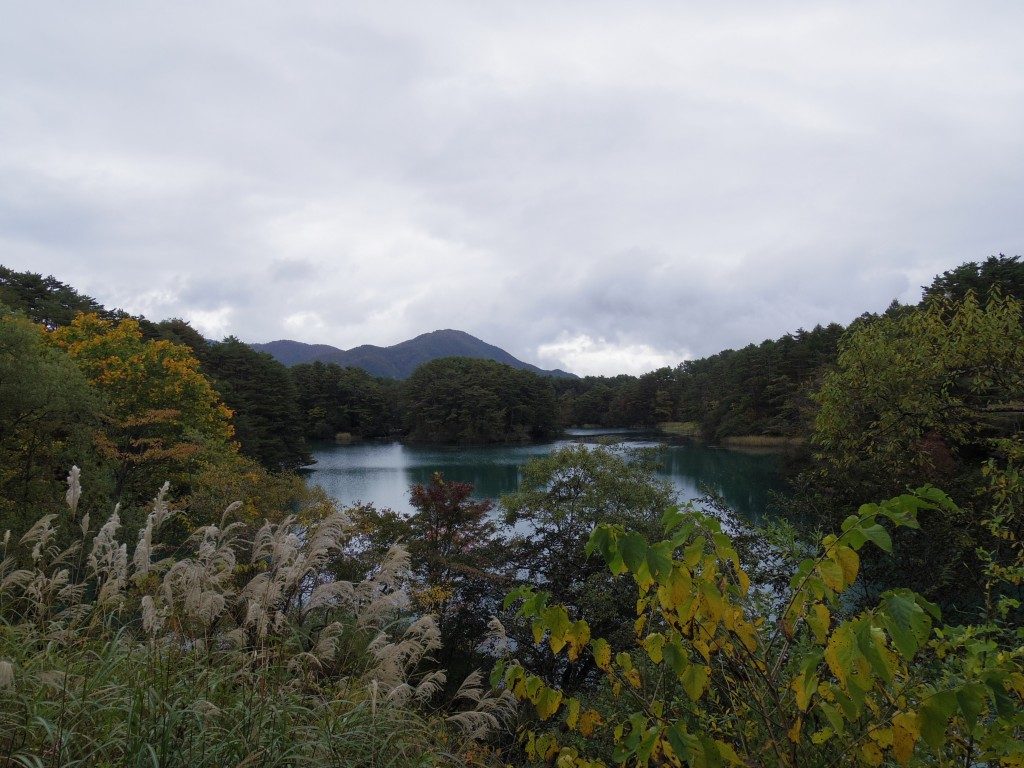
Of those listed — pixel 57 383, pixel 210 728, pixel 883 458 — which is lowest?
pixel 210 728

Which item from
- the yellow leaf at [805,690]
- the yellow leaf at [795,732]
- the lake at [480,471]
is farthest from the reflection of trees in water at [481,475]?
the yellow leaf at [805,690]

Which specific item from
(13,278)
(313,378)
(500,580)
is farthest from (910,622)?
(313,378)

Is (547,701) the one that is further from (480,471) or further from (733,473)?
(480,471)

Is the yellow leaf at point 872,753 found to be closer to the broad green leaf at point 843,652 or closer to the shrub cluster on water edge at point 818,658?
the shrub cluster on water edge at point 818,658

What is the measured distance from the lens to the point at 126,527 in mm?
8945

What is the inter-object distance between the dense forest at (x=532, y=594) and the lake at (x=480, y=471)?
973 cm

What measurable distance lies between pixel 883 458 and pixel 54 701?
6617mm

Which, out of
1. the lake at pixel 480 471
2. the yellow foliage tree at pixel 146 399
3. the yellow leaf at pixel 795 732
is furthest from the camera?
the lake at pixel 480 471

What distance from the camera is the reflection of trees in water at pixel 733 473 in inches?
917

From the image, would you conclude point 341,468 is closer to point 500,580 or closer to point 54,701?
point 500,580

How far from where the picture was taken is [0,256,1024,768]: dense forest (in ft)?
4.73

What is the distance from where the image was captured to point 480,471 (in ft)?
113

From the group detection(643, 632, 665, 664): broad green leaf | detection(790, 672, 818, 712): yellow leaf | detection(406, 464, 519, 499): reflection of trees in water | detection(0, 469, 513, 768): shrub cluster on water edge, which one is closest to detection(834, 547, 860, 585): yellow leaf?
detection(790, 672, 818, 712): yellow leaf

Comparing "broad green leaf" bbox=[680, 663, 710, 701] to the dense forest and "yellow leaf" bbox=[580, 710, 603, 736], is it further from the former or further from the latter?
"yellow leaf" bbox=[580, 710, 603, 736]
